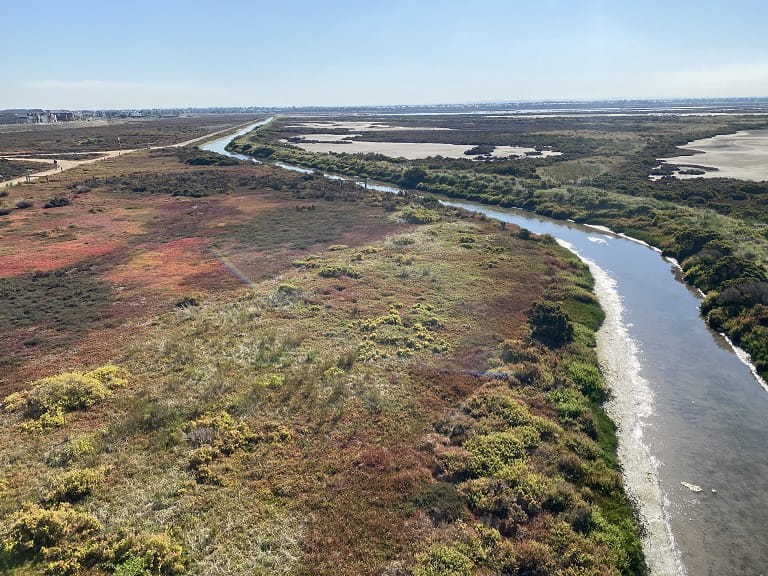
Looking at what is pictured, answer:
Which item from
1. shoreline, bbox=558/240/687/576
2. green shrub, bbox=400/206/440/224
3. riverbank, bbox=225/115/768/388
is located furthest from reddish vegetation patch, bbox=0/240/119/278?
riverbank, bbox=225/115/768/388

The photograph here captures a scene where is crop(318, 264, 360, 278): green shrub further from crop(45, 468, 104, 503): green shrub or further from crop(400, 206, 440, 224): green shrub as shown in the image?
crop(45, 468, 104, 503): green shrub

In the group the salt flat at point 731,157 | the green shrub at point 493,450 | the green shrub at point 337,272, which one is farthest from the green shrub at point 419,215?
the salt flat at point 731,157

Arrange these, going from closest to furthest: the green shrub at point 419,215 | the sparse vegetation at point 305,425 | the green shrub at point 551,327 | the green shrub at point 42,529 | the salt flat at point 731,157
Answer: the green shrub at point 42,529 → the sparse vegetation at point 305,425 → the green shrub at point 551,327 → the green shrub at point 419,215 → the salt flat at point 731,157

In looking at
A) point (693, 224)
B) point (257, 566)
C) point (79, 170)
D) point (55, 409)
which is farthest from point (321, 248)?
point (79, 170)

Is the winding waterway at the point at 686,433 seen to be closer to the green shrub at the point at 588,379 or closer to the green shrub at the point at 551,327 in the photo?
the green shrub at the point at 588,379

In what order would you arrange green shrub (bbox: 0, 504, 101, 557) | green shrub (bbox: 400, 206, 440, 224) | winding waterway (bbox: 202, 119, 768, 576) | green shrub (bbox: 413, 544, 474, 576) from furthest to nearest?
green shrub (bbox: 400, 206, 440, 224)
winding waterway (bbox: 202, 119, 768, 576)
green shrub (bbox: 0, 504, 101, 557)
green shrub (bbox: 413, 544, 474, 576)

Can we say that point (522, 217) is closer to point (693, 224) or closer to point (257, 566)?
point (693, 224)

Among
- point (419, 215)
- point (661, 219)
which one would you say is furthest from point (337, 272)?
point (661, 219)

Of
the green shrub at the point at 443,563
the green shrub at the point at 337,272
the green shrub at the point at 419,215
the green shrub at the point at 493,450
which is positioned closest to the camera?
the green shrub at the point at 443,563
